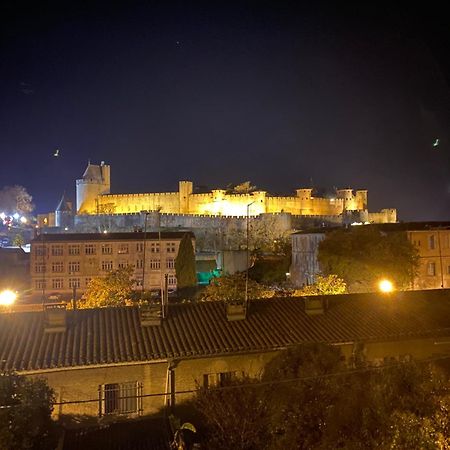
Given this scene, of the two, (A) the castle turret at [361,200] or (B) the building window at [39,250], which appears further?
(A) the castle turret at [361,200]

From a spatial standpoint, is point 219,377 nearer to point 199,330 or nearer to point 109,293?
point 199,330

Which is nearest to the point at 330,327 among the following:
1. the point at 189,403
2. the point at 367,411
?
the point at 189,403

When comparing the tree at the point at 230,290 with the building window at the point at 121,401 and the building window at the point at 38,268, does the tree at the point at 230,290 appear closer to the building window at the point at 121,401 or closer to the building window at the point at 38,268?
the building window at the point at 121,401

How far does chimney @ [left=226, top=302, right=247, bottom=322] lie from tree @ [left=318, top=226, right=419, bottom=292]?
1514 centimetres

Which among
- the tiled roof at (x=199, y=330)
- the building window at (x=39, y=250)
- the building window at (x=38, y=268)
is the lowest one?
the tiled roof at (x=199, y=330)

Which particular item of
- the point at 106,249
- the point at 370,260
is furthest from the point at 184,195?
the point at 370,260

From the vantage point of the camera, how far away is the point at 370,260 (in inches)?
1097

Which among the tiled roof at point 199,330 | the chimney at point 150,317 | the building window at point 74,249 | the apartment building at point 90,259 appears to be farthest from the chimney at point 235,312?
the building window at point 74,249

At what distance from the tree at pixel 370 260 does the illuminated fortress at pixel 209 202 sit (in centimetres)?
5237

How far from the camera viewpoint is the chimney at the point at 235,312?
1424 cm

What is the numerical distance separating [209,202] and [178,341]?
72265 millimetres

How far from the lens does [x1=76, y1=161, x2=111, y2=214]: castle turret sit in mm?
85000

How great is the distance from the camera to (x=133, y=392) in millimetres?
11906

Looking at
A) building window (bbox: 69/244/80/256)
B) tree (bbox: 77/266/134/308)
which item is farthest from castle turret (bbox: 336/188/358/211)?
tree (bbox: 77/266/134/308)
